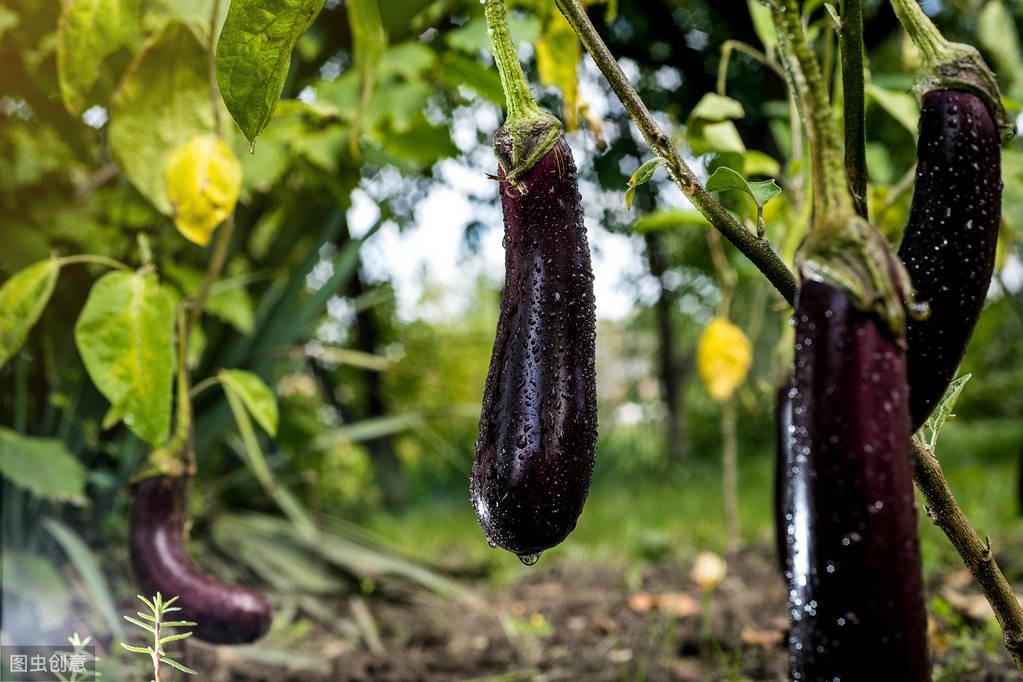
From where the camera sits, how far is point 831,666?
0.48 meters

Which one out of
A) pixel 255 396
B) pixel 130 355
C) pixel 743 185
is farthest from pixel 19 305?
pixel 743 185

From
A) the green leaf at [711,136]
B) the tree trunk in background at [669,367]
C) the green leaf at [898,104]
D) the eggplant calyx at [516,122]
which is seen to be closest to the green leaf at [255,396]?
the eggplant calyx at [516,122]

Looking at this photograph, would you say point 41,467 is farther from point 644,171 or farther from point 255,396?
point 644,171

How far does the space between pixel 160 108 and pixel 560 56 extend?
0.57 meters

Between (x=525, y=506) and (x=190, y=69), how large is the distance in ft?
3.05

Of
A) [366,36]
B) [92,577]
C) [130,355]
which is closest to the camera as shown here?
[130,355]

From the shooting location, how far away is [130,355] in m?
0.98

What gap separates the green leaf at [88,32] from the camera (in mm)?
1057

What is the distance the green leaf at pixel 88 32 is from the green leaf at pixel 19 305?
24cm

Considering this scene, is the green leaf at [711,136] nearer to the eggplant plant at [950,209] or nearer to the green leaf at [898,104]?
the green leaf at [898,104]

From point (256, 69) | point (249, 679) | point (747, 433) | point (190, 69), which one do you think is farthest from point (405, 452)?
point (256, 69)

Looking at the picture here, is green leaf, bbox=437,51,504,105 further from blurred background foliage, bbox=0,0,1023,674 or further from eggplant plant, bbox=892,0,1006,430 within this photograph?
eggplant plant, bbox=892,0,1006,430

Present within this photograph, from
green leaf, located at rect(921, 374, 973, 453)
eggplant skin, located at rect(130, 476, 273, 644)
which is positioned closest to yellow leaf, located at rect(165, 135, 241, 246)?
eggplant skin, located at rect(130, 476, 273, 644)

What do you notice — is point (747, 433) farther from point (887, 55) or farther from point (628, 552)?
point (628, 552)
